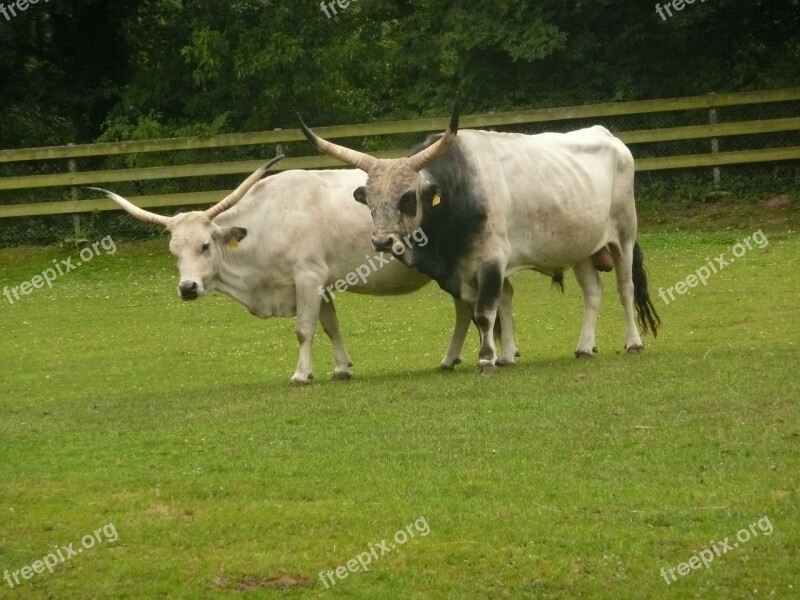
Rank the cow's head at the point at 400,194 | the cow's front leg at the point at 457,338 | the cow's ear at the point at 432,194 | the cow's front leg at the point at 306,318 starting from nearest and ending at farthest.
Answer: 1. the cow's head at the point at 400,194
2. the cow's ear at the point at 432,194
3. the cow's front leg at the point at 306,318
4. the cow's front leg at the point at 457,338

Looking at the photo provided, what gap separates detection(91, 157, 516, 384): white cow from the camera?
48.4 ft

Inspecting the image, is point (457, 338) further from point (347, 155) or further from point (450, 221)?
point (347, 155)

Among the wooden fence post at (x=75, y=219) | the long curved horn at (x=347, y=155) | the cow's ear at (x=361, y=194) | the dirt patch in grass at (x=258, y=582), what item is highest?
the long curved horn at (x=347, y=155)

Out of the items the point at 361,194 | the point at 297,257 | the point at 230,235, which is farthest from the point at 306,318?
the point at 361,194

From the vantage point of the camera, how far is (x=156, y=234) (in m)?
28.4

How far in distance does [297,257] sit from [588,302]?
2941mm

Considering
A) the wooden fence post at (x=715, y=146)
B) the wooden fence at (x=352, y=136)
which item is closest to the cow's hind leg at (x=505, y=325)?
the wooden fence at (x=352, y=136)

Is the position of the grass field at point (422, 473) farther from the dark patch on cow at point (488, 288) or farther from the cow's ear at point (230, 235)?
the cow's ear at point (230, 235)

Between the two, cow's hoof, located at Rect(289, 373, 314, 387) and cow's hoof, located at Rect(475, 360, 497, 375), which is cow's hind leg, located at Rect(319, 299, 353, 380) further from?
cow's hoof, located at Rect(475, 360, 497, 375)

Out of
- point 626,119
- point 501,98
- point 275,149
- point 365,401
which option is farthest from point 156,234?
point 365,401

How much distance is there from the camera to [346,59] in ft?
94.8

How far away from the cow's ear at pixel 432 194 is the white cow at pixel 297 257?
3.31 ft

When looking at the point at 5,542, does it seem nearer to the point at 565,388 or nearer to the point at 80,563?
the point at 80,563

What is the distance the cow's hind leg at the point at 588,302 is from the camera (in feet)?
49.0
